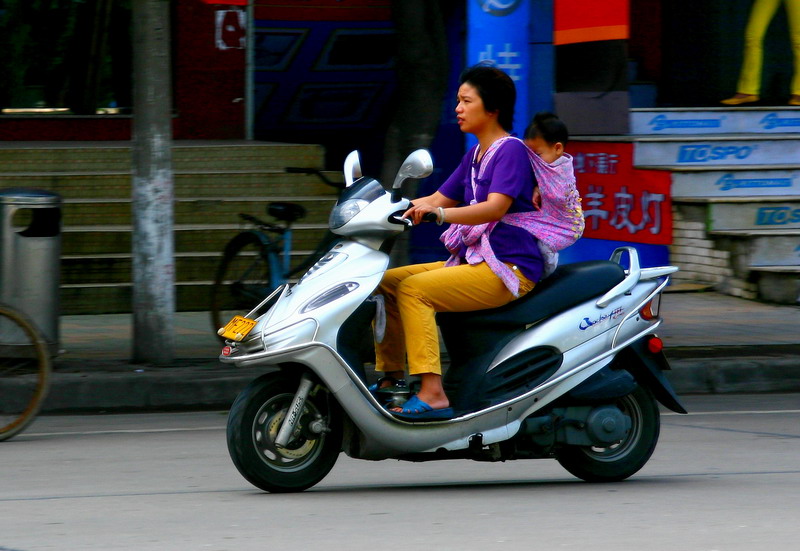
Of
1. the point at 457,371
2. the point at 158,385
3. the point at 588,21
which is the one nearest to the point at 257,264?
the point at 158,385

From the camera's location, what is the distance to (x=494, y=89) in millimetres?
5695

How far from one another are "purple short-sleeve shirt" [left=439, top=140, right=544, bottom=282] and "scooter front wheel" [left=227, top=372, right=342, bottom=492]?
96cm

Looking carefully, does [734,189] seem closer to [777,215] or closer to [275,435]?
[777,215]

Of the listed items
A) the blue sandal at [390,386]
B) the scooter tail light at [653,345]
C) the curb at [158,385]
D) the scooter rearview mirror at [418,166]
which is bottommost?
the curb at [158,385]

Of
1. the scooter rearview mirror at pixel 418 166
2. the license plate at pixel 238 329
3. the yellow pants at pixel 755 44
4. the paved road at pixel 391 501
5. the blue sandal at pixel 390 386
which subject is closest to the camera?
the paved road at pixel 391 501

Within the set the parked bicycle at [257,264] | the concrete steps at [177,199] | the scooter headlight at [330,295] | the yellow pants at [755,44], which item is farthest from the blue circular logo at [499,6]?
the yellow pants at [755,44]

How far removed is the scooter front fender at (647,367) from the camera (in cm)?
589

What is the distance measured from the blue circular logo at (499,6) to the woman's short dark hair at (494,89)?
15.0ft

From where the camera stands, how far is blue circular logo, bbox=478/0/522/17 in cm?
1016

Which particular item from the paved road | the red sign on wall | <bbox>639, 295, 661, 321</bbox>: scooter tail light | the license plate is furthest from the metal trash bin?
the red sign on wall

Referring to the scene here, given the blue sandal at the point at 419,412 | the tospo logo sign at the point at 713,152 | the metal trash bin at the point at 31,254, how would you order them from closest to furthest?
the blue sandal at the point at 419,412 → the metal trash bin at the point at 31,254 → the tospo logo sign at the point at 713,152

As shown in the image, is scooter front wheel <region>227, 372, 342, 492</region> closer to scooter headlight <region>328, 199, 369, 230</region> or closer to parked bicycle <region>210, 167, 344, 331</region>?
scooter headlight <region>328, 199, 369, 230</region>

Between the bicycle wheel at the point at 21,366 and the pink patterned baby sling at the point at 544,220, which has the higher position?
the pink patterned baby sling at the point at 544,220

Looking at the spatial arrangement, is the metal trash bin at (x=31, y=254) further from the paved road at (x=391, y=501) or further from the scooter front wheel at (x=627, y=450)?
the scooter front wheel at (x=627, y=450)
